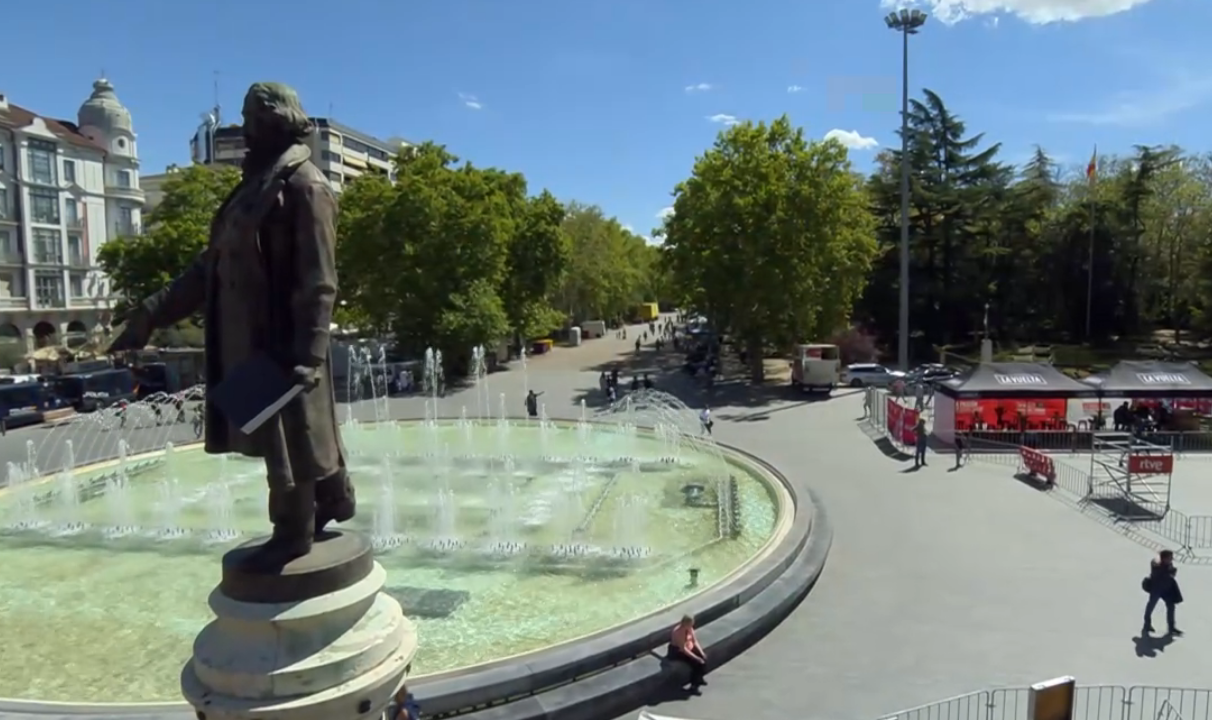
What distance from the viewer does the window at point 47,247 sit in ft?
175

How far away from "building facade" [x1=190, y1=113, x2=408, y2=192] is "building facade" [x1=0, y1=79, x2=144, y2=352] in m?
29.1

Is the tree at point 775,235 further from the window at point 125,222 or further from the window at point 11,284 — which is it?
the window at point 125,222

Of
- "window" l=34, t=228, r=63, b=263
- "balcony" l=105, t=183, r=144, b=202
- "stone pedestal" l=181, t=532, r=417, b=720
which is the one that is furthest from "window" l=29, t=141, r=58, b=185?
"stone pedestal" l=181, t=532, r=417, b=720

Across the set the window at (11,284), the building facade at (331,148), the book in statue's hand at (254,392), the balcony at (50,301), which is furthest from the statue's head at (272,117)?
the building facade at (331,148)

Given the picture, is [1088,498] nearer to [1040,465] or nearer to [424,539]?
[1040,465]

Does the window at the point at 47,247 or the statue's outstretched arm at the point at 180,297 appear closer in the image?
the statue's outstretched arm at the point at 180,297

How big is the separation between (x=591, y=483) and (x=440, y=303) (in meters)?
20.7

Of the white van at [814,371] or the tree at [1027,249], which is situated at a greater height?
the tree at [1027,249]

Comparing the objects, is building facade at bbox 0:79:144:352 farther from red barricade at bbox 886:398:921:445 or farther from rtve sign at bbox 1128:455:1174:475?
rtve sign at bbox 1128:455:1174:475

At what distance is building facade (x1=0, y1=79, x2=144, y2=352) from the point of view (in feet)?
169

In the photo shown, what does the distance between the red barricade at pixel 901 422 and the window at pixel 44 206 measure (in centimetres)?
5375

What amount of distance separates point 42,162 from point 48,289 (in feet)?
26.5

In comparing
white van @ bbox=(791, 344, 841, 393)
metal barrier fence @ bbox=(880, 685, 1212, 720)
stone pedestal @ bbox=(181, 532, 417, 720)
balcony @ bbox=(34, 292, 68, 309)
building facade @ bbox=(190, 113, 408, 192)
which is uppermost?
building facade @ bbox=(190, 113, 408, 192)

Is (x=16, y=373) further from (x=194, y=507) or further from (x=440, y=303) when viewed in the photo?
(x=194, y=507)
